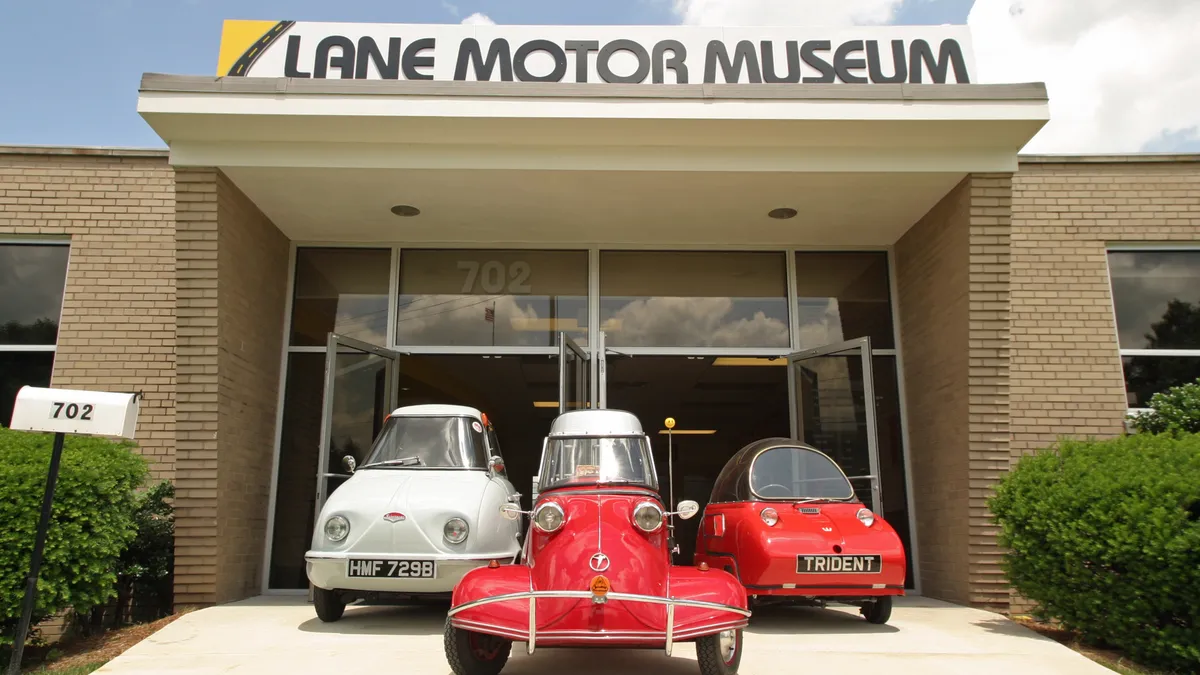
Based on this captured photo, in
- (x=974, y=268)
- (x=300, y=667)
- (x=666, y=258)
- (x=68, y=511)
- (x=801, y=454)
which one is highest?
(x=666, y=258)

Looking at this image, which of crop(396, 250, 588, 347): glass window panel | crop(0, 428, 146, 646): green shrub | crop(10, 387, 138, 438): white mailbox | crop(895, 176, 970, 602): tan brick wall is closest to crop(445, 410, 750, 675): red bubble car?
crop(10, 387, 138, 438): white mailbox

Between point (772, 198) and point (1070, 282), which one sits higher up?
point (772, 198)

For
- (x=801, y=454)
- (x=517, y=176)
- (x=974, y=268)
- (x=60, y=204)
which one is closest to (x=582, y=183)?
(x=517, y=176)

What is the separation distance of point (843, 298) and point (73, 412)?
8430mm

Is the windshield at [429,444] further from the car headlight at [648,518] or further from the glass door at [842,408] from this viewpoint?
the glass door at [842,408]

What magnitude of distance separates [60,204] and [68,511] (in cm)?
489

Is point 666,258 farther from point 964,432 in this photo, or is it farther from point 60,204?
point 60,204

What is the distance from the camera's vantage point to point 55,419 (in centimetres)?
559

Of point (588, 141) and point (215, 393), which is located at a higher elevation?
point (588, 141)

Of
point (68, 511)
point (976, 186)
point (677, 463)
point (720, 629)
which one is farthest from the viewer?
point (677, 463)

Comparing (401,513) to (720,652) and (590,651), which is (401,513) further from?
(720,652)

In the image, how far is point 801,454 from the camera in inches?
307

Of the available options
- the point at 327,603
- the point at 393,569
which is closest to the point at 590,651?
the point at 393,569

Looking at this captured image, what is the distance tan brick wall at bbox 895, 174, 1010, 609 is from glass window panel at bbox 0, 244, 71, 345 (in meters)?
9.94
